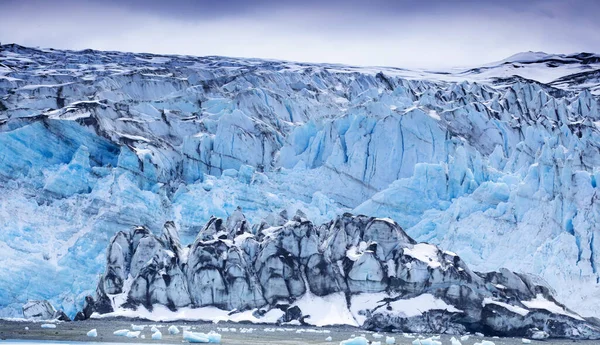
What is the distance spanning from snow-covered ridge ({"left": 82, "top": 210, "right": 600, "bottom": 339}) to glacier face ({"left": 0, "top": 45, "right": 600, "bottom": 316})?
2.87 metres

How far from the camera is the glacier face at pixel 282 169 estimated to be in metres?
43.8

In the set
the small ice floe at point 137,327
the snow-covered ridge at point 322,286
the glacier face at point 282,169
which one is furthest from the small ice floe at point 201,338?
the glacier face at point 282,169

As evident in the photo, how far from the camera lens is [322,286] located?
41375 millimetres

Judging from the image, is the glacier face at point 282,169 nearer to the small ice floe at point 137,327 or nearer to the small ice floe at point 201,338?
the small ice floe at point 137,327

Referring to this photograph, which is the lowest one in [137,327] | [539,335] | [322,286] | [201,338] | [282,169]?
[539,335]

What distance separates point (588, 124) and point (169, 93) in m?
27.3

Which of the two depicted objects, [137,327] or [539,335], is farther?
[539,335]

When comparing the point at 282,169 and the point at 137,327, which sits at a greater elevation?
the point at 282,169

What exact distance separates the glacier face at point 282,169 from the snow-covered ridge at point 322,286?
9.40 feet

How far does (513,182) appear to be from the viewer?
158 feet

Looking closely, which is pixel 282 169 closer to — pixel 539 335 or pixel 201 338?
pixel 539 335

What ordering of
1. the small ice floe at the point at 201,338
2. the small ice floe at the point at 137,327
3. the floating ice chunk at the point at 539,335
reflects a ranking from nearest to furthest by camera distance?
the small ice floe at the point at 201,338
the small ice floe at the point at 137,327
the floating ice chunk at the point at 539,335

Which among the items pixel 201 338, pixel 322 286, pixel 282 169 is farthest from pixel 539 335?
pixel 282 169

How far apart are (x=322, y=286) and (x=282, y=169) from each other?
1245cm
